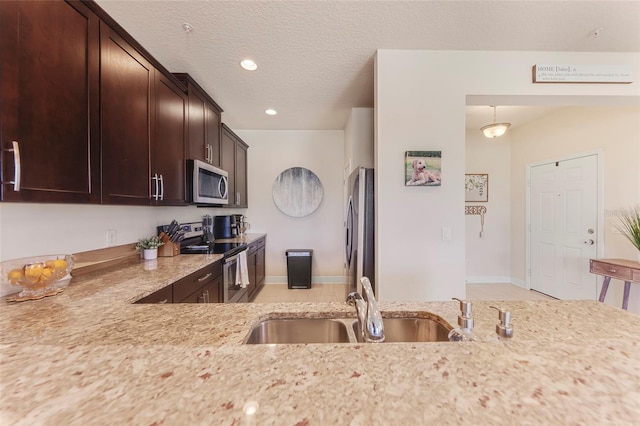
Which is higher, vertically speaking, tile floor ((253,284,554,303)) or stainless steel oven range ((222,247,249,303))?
stainless steel oven range ((222,247,249,303))

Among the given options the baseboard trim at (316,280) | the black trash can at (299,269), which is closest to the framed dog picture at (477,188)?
the baseboard trim at (316,280)

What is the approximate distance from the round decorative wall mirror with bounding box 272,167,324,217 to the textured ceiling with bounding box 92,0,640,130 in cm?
183

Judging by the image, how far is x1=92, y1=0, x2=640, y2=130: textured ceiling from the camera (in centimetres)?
165

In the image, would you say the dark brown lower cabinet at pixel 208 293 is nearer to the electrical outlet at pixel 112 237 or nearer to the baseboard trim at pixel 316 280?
the electrical outlet at pixel 112 237

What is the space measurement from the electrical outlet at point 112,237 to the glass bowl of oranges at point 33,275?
0.63m

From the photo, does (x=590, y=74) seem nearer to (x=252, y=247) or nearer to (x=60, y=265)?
(x=252, y=247)

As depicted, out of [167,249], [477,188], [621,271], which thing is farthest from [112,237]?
[477,188]

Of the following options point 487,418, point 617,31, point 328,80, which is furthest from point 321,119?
point 487,418

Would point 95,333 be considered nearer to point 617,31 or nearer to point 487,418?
point 487,418

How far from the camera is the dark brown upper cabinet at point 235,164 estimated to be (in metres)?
3.29

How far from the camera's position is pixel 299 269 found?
397 cm

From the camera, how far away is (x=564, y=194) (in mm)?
3336

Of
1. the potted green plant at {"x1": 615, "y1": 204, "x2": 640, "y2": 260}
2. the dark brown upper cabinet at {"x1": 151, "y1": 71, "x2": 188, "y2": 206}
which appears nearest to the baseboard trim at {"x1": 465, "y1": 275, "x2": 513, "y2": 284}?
the potted green plant at {"x1": 615, "y1": 204, "x2": 640, "y2": 260}

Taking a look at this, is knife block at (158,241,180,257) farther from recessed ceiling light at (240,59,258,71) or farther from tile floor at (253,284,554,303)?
recessed ceiling light at (240,59,258,71)
